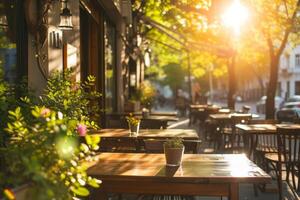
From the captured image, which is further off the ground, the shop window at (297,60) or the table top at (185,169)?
the shop window at (297,60)

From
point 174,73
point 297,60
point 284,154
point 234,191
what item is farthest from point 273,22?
point 297,60

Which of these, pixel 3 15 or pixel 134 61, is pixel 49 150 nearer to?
pixel 3 15

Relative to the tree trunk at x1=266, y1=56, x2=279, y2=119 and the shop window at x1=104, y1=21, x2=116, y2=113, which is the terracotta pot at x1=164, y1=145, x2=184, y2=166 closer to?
the shop window at x1=104, y1=21, x2=116, y2=113

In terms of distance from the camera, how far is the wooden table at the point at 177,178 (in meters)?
3.80

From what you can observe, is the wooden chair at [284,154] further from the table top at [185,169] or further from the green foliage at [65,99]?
the green foliage at [65,99]

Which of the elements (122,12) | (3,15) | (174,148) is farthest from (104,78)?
(174,148)

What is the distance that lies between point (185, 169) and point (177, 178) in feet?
1.19

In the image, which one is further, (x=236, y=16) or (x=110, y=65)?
(x=236, y=16)

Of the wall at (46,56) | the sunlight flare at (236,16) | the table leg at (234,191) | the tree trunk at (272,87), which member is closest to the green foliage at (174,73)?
the sunlight flare at (236,16)

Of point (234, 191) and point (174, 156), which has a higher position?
point (174, 156)

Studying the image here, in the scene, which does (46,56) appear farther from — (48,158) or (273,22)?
(273,22)

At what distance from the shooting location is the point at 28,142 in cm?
268

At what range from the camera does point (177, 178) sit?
384 cm

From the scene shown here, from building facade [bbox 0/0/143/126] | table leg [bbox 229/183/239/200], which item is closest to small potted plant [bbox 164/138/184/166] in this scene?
table leg [bbox 229/183/239/200]
